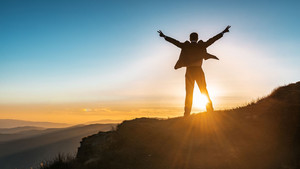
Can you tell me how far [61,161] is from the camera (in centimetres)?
689

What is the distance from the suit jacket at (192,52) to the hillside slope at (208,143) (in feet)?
7.07

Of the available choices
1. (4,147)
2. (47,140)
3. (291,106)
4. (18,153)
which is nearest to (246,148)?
(291,106)

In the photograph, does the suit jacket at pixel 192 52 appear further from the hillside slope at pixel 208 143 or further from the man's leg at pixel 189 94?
the hillside slope at pixel 208 143

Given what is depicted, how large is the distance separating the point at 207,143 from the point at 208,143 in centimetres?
3

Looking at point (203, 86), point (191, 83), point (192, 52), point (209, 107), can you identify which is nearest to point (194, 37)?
point (192, 52)

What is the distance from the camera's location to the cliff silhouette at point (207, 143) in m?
5.03

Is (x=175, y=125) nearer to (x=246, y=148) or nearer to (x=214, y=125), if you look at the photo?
(x=214, y=125)

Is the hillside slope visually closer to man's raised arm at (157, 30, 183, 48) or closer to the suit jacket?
the suit jacket

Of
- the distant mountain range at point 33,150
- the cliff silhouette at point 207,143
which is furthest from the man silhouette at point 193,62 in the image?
the distant mountain range at point 33,150

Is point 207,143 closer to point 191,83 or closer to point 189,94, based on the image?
point 189,94

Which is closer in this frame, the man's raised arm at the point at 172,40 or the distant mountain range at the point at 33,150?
the man's raised arm at the point at 172,40

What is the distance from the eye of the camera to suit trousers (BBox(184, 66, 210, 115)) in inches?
323

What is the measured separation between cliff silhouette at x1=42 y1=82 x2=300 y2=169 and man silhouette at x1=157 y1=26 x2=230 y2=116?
711 mm

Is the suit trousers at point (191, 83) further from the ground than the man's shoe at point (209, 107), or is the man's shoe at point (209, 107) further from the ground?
the suit trousers at point (191, 83)
